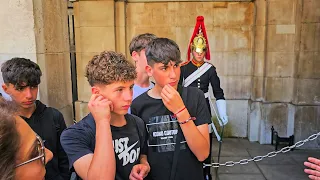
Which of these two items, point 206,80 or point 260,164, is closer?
point 206,80

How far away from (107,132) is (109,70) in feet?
1.17

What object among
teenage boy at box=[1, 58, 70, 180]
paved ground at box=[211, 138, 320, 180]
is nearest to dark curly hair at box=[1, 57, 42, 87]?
teenage boy at box=[1, 58, 70, 180]

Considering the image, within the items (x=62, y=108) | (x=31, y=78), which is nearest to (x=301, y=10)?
(x=62, y=108)

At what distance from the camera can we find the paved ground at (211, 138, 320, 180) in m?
4.99

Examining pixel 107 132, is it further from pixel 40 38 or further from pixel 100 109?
pixel 40 38

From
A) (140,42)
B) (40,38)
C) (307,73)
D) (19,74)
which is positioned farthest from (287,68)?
(19,74)

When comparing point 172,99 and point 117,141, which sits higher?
point 172,99

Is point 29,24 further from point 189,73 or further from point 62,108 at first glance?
point 189,73

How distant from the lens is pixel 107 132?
1.53 metres

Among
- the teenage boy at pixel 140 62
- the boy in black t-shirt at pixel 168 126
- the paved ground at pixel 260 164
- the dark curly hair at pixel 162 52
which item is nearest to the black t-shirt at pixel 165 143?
the boy in black t-shirt at pixel 168 126

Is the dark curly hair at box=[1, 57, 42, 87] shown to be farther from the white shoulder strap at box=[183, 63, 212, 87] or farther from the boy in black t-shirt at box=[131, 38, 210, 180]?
the white shoulder strap at box=[183, 63, 212, 87]

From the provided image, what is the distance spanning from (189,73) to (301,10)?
296 centimetres

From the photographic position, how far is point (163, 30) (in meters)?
6.68

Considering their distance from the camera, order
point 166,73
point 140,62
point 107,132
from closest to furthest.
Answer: point 107,132, point 166,73, point 140,62
